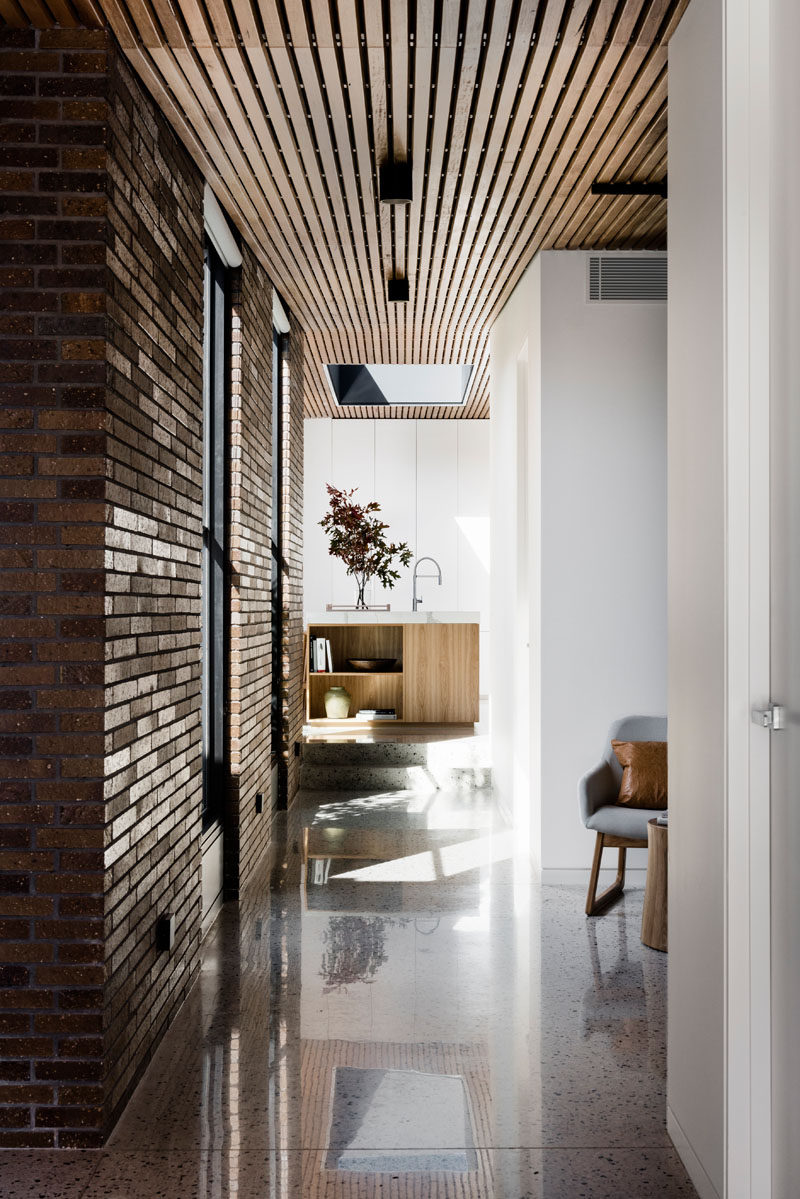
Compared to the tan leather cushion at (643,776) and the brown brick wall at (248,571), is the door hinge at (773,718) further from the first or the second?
the brown brick wall at (248,571)

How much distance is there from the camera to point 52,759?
262cm

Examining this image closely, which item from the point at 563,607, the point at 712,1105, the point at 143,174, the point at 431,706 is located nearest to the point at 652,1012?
the point at 712,1105

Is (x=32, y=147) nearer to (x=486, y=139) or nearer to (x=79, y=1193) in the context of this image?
(x=486, y=139)

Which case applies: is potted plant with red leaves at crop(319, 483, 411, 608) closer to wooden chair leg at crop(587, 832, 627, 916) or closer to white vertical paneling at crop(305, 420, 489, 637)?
white vertical paneling at crop(305, 420, 489, 637)

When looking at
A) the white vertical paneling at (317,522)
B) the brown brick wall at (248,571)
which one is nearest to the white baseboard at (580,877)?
the brown brick wall at (248,571)

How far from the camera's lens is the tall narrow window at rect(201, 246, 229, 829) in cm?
459

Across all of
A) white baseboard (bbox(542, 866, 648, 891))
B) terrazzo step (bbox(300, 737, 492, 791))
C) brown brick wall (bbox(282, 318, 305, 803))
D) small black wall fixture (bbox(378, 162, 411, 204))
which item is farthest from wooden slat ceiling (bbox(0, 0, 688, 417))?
terrazzo step (bbox(300, 737, 492, 791))

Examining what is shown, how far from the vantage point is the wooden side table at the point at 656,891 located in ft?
13.0

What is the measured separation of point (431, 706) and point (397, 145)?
16.9 feet

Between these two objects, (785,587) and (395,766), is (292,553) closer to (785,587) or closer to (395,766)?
(395,766)

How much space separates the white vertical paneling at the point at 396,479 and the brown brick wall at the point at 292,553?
3.03m

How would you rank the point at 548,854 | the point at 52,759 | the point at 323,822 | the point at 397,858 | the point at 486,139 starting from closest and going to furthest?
the point at 52,759 → the point at 486,139 → the point at 548,854 → the point at 397,858 → the point at 323,822

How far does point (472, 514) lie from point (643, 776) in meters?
6.09

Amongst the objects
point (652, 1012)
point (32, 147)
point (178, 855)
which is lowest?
point (652, 1012)
